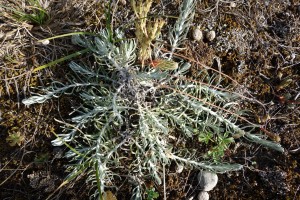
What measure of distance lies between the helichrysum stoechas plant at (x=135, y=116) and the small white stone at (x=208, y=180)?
0.17ft

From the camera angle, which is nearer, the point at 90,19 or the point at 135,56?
the point at 135,56

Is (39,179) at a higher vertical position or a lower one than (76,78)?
lower

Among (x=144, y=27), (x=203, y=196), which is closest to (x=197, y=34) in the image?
(x=144, y=27)

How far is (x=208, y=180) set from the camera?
2154 mm

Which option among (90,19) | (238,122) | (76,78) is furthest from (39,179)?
(238,122)

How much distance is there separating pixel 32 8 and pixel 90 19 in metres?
0.38

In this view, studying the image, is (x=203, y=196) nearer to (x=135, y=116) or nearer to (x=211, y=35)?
(x=135, y=116)

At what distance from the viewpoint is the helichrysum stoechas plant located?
2.09 metres

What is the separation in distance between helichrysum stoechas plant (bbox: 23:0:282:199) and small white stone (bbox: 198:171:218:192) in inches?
2.0

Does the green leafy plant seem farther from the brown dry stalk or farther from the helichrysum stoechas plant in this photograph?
the brown dry stalk

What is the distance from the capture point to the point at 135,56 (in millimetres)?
2107

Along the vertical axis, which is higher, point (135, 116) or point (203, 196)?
point (135, 116)

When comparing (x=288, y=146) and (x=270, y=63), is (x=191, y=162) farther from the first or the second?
(x=270, y=63)

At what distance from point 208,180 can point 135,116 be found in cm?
60
